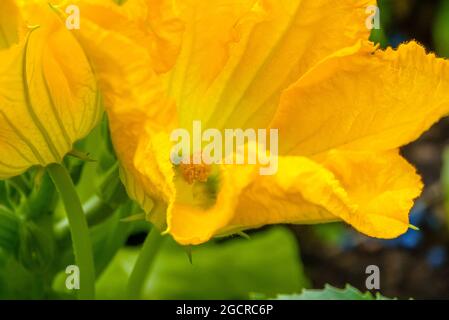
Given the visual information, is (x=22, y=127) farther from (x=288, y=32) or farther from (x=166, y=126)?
(x=288, y=32)

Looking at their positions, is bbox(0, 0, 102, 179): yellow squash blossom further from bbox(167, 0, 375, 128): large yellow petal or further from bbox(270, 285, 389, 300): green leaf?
bbox(270, 285, 389, 300): green leaf

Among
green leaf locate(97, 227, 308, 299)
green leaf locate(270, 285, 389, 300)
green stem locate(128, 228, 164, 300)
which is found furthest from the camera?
green leaf locate(97, 227, 308, 299)

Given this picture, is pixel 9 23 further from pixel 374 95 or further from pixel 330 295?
pixel 330 295

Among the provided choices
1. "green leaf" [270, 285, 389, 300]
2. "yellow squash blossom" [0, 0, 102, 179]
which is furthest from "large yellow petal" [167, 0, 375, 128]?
"green leaf" [270, 285, 389, 300]

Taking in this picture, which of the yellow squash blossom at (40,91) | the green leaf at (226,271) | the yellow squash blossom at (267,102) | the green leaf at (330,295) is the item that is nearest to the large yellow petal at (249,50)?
the yellow squash blossom at (267,102)

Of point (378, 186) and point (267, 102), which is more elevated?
point (267, 102)

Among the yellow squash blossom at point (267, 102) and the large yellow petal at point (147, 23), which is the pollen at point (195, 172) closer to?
the yellow squash blossom at point (267, 102)

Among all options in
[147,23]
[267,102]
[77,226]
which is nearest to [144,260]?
Result: [77,226]
